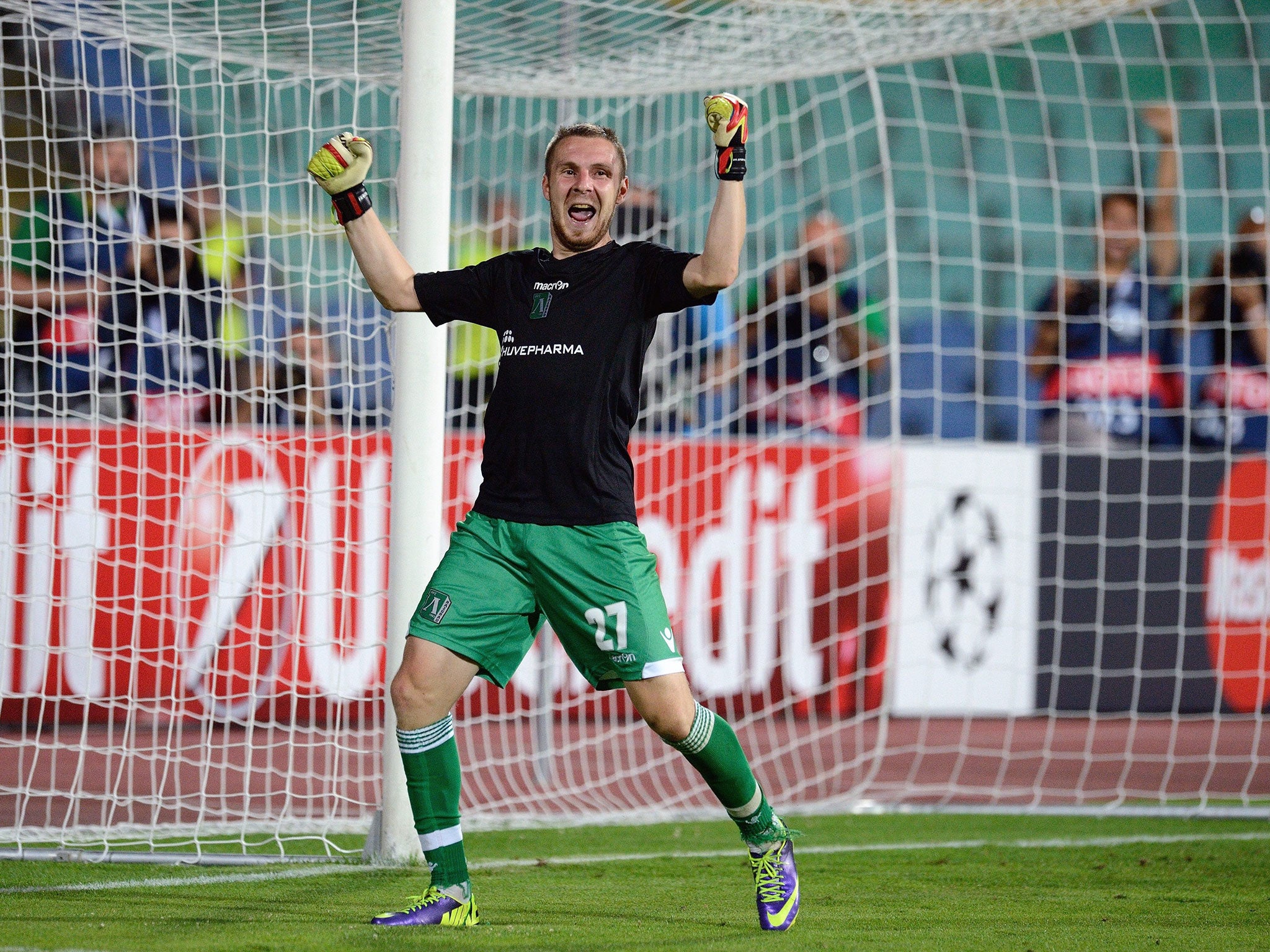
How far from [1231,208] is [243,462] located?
7702 millimetres

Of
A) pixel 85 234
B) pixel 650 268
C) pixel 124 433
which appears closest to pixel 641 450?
pixel 124 433

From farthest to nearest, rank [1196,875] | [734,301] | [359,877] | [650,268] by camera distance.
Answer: [734,301]
[1196,875]
[359,877]
[650,268]

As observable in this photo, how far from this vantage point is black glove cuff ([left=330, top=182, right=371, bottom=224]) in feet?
12.4

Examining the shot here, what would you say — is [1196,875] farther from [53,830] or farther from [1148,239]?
[1148,239]

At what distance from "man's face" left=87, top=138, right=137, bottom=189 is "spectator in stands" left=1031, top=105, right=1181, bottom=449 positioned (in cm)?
583

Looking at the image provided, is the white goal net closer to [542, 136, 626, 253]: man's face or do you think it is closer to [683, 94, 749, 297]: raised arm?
[542, 136, 626, 253]: man's face

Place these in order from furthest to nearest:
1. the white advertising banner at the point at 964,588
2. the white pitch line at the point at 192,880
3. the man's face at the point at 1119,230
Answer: the man's face at the point at 1119,230, the white advertising banner at the point at 964,588, the white pitch line at the point at 192,880

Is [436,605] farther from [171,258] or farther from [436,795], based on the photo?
[171,258]

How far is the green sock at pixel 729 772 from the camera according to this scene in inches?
147

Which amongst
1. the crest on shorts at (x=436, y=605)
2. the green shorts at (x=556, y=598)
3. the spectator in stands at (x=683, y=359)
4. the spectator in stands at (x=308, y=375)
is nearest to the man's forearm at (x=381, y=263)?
the green shorts at (x=556, y=598)

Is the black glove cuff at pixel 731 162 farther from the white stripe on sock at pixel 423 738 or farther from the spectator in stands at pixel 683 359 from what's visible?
the spectator in stands at pixel 683 359

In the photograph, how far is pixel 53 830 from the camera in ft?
→ 16.9

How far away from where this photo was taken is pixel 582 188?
3.75 meters

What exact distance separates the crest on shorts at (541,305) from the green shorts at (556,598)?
504 mm
